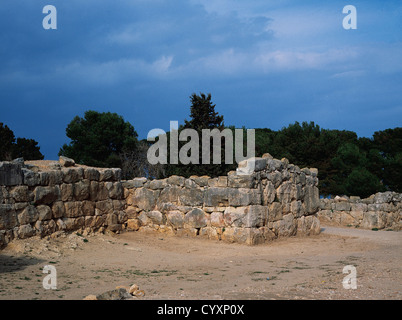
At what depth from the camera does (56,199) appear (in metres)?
10.8

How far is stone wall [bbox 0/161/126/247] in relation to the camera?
961 centimetres

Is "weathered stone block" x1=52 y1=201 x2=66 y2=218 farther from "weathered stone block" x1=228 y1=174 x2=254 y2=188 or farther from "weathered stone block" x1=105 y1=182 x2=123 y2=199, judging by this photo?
"weathered stone block" x1=228 y1=174 x2=254 y2=188

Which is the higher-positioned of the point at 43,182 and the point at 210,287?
the point at 43,182

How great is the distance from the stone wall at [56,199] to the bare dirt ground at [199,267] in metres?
0.36

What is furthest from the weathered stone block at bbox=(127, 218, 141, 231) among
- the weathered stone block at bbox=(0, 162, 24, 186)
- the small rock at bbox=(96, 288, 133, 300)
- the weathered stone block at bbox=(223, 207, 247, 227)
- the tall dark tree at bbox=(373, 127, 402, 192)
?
the tall dark tree at bbox=(373, 127, 402, 192)

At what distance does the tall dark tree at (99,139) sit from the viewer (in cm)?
3362

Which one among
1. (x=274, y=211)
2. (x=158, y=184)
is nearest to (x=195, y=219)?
(x=158, y=184)

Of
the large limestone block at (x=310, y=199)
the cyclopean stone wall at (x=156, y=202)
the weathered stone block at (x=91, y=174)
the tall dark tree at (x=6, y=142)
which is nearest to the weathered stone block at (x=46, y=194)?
the cyclopean stone wall at (x=156, y=202)

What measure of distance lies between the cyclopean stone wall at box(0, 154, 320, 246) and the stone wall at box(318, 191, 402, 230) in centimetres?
590

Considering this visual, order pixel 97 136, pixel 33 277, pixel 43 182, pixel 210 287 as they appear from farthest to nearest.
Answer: pixel 97 136 < pixel 43 182 < pixel 33 277 < pixel 210 287

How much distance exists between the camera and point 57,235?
10.6 meters
